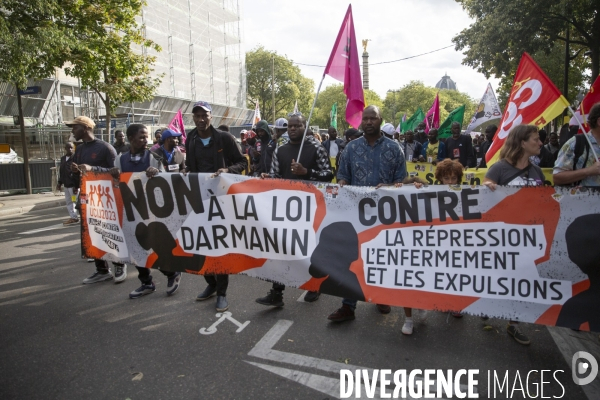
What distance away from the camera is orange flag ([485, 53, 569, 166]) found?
418 centimetres

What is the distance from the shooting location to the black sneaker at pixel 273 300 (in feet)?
14.4

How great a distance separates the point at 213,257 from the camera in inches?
168

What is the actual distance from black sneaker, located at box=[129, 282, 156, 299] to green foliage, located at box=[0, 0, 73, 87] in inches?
325

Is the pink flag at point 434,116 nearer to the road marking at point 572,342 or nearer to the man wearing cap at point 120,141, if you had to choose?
the man wearing cap at point 120,141

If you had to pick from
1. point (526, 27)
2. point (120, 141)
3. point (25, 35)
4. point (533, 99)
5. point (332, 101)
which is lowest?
point (120, 141)

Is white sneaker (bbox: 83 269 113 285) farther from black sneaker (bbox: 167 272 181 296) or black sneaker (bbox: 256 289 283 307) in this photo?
black sneaker (bbox: 256 289 283 307)

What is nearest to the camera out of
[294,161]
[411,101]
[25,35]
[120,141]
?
[294,161]

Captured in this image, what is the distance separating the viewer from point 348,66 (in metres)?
4.63

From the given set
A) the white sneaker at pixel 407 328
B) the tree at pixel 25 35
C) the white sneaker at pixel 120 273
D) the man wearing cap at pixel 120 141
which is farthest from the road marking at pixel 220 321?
the tree at pixel 25 35

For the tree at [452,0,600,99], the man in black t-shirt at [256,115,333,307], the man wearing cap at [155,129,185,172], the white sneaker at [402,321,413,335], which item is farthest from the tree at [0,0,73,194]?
the tree at [452,0,600,99]

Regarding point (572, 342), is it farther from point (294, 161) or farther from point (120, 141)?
point (120, 141)

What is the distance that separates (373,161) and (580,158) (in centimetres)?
172

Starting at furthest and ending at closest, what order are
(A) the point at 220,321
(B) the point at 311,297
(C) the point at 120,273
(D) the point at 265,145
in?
1. (D) the point at 265,145
2. (C) the point at 120,273
3. (B) the point at 311,297
4. (A) the point at 220,321

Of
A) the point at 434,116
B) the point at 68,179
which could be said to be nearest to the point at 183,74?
the point at 434,116
